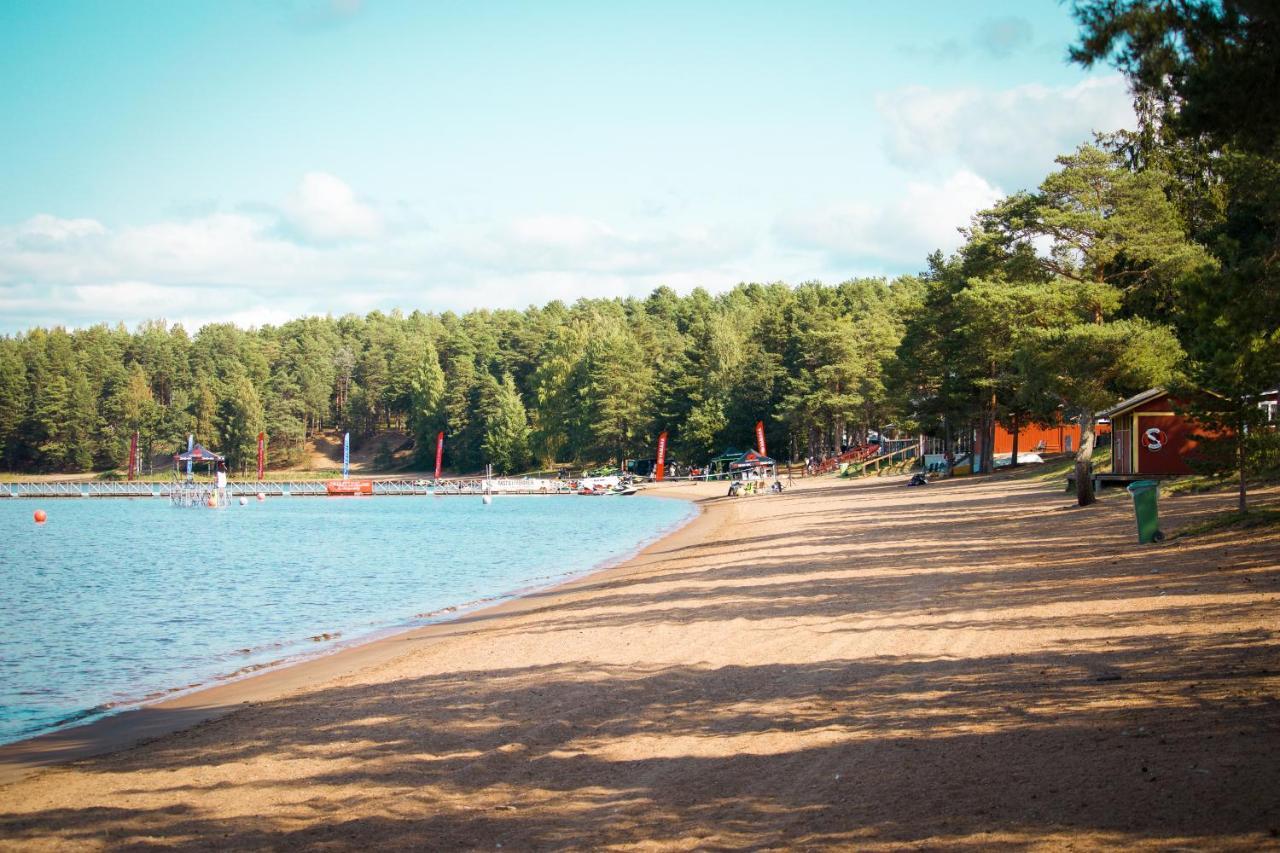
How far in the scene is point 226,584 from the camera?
28.7m

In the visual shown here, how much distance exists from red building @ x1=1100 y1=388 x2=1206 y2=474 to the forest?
277 cm

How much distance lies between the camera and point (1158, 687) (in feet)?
26.7

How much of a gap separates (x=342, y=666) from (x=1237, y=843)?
11.9m

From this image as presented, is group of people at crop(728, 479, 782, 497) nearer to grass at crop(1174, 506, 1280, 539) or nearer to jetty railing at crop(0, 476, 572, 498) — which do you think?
jetty railing at crop(0, 476, 572, 498)

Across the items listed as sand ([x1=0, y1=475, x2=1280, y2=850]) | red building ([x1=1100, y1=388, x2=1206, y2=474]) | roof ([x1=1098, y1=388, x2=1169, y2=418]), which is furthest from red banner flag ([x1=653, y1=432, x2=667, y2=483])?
sand ([x1=0, y1=475, x2=1280, y2=850])

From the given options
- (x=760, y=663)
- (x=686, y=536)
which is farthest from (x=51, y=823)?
(x=686, y=536)

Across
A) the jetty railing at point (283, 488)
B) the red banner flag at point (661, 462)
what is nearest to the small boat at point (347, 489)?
the jetty railing at point (283, 488)

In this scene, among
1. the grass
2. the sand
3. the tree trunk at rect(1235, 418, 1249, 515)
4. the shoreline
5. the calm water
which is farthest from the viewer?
the tree trunk at rect(1235, 418, 1249, 515)

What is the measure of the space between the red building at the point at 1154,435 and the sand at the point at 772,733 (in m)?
19.7

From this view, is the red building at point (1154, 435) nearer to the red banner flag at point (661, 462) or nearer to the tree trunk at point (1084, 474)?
the tree trunk at point (1084, 474)

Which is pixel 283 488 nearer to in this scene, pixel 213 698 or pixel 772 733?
pixel 213 698

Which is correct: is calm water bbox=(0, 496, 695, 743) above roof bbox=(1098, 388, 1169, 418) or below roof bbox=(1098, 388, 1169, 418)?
below

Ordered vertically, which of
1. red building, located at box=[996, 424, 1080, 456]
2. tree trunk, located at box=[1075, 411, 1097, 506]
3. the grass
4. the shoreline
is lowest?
the shoreline

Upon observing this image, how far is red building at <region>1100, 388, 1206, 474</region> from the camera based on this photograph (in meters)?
34.0
